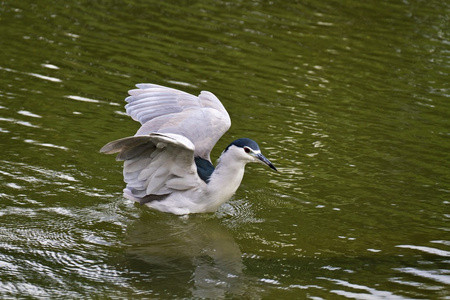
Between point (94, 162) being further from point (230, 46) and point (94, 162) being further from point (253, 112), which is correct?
point (230, 46)

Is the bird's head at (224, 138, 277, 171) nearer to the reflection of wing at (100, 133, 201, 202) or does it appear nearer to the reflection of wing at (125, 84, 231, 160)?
the reflection of wing at (100, 133, 201, 202)

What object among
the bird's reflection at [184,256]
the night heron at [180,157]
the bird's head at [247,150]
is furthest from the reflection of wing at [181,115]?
the bird's reflection at [184,256]

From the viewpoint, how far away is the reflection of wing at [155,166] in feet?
25.0

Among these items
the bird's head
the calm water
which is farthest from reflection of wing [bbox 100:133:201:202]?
the bird's head

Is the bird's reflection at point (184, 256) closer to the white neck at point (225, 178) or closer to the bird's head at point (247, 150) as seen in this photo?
the white neck at point (225, 178)

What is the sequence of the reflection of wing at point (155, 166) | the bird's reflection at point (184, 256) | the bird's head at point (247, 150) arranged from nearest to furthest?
the bird's reflection at point (184, 256) → the reflection of wing at point (155, 166) → the bird's head at point (247, 150)

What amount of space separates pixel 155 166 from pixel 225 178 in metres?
0.70

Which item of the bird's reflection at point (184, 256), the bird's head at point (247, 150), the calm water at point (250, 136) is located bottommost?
the bird's reflection at point (184, 256)

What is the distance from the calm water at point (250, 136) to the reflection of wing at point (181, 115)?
2.44 feet

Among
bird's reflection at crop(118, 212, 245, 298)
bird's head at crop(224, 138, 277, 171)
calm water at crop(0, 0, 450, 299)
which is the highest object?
bird's head at crop(224, 138, 277, 171)

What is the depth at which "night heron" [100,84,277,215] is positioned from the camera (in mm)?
7743

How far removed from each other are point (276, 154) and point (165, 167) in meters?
2.14

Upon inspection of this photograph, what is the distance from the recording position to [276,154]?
9773 mm

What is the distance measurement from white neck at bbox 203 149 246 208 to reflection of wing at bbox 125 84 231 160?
0.54m
